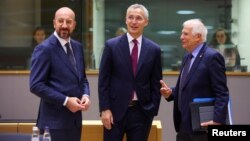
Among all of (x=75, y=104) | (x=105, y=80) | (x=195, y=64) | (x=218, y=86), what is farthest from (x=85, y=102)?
(x=218, y=86)

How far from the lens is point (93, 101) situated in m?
6.65

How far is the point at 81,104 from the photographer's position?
339 centimetres

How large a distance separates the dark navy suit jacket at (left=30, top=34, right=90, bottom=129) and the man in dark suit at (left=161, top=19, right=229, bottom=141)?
32.5 inches

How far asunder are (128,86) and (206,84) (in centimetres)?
59

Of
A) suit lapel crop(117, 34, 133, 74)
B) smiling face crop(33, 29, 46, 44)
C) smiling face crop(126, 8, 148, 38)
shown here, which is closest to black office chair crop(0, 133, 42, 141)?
suit lapel crop(117, 34, 133, 74)

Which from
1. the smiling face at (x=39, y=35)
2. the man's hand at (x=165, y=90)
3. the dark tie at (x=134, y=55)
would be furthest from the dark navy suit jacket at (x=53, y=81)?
the smiling face at (x=39, y=35)

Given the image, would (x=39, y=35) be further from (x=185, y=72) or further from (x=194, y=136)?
(x=194, y=136)

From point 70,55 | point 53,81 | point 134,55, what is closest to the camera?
point 53,81

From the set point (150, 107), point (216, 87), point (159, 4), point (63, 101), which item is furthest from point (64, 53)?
point (159, 4)

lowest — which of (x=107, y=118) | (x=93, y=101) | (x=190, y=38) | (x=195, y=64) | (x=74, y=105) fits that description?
(x=93, y=101)

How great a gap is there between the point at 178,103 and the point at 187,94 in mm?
167

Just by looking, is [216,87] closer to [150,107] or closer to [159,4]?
[150,107]

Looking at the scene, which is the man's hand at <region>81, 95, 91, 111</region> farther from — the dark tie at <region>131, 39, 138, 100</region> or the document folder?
the document folder

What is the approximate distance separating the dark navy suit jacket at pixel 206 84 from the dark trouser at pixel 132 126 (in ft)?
1.03
